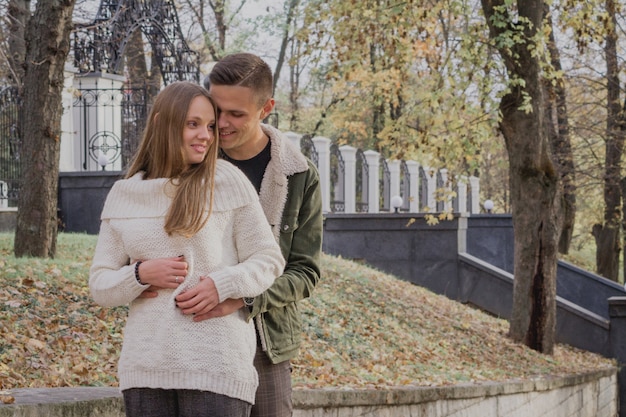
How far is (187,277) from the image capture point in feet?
10.9

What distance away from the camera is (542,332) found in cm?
1528

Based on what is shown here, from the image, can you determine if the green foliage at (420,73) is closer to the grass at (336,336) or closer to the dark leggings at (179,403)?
the grass at (336,336)

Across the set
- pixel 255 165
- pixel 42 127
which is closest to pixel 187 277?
pixel 255 165

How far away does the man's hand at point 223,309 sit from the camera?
3286mm

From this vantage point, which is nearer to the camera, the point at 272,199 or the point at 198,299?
the point at 198,299

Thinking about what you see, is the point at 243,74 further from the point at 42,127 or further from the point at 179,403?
the point at 42,127

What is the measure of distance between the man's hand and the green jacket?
1.17 ft

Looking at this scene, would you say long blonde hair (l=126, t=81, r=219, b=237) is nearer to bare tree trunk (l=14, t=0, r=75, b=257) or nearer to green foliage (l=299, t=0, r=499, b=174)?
bare tree trunk (l=14, t=0, r=75, b=257)

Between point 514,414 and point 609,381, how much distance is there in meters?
5.68

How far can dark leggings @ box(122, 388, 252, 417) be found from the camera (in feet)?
10.5

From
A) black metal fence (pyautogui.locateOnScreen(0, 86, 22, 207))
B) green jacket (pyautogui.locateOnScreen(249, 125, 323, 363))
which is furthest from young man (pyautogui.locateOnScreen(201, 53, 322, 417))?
black metal fence (pyautogui.locateOnScreen(0, 86, 22, 207))

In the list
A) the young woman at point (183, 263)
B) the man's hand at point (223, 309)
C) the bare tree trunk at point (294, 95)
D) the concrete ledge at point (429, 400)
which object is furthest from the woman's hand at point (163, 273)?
the bare tree trunk at point (294, 95)

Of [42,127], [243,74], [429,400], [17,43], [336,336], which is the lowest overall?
[429,400]

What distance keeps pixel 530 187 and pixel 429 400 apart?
21.5 feet
